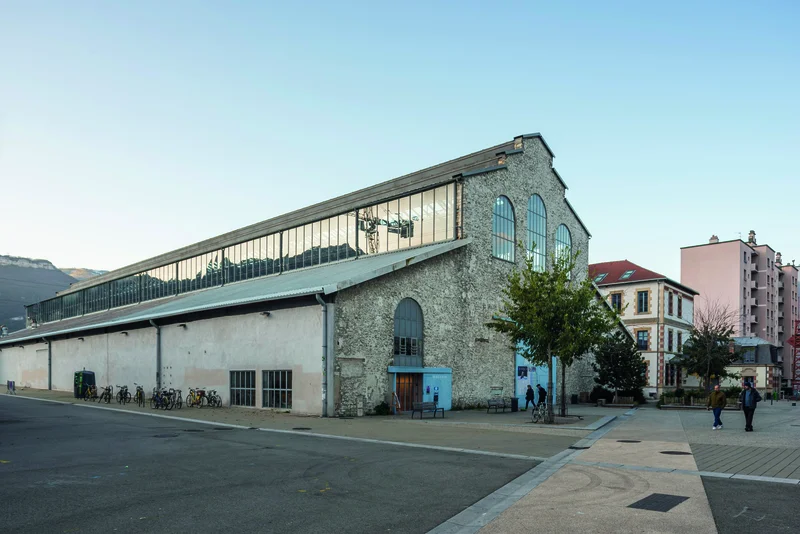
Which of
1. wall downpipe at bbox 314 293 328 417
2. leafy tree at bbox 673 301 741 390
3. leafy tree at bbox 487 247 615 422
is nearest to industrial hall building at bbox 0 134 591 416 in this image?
wall downpipe at bbox 314 293 328 417

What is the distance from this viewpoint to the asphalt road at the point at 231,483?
773 cm

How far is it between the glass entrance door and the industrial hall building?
0.25ft

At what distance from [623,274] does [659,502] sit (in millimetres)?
53029

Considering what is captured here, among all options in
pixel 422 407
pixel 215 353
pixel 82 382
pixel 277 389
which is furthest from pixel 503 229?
pixel 82 382

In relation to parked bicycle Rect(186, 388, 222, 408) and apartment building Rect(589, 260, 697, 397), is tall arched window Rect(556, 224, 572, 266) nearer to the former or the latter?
apartment building Rect(589, 260, 697, 397)

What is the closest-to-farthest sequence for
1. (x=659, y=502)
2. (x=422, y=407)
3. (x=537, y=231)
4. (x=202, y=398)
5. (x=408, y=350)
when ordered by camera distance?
(x=659, y=502), (x=422, y=407), (x=408, y=350), (x=202, y=398), (x=537, y=231)

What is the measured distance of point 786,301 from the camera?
306 feet

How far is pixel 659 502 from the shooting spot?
8992 millimetres

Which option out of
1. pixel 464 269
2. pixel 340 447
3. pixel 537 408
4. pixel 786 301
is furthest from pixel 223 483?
pixel 786 301

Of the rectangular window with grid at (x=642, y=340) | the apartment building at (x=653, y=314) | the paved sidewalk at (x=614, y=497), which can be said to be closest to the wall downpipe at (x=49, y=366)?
the apartment building at (x=653, y=314)

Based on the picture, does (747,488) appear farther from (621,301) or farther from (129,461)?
(621,301)

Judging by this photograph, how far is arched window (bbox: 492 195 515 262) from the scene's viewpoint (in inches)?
1375

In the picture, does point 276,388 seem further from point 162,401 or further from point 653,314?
point 653,314

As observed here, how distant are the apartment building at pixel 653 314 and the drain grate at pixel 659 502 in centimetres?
4644
